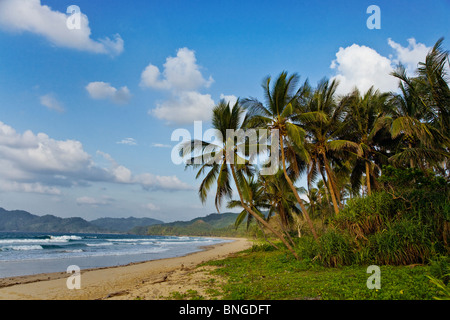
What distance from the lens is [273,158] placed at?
13.9m

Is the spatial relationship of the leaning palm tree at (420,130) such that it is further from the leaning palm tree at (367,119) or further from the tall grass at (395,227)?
the leaning palm tree at (367,119)

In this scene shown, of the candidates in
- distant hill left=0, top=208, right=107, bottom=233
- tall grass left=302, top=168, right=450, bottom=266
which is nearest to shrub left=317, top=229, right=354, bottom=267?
tall grass left=302, top=168, right=450, bottom=266

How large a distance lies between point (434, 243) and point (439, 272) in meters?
2.33

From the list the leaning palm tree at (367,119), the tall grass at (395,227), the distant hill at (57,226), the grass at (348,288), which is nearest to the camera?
the grass at (348,288)

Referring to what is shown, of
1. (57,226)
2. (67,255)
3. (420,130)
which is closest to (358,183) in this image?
(420,130)

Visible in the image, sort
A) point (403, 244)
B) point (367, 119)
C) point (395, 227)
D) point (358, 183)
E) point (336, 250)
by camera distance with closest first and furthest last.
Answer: point (403, 244), point (395, 227), point (336, 250), point (367, 119), point (358, 183)

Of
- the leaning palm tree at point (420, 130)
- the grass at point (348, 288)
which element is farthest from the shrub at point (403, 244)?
the leaning palm tree at point (420, 130)

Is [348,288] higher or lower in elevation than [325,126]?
lower

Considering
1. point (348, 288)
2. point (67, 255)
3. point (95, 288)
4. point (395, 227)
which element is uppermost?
point (395, 227)

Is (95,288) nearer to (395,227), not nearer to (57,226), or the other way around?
(395,227)

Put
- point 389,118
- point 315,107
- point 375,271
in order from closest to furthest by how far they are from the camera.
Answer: point 375,271 → point 389,118 → point 315,107
